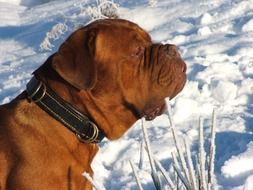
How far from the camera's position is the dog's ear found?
339cm

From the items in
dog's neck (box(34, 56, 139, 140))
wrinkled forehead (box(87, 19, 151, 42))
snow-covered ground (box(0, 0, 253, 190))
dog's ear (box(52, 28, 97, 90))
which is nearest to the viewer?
dog's ear (box(52, 28, 97, 90))

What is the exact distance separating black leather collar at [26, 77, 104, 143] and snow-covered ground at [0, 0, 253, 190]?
518mm

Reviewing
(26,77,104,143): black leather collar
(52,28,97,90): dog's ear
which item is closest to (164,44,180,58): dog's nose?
(52,28,97,90): dog's ear

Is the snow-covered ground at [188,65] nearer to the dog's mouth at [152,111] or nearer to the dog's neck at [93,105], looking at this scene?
the dog's mouth at [152,111]

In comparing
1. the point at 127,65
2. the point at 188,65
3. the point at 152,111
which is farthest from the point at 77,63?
the point at 188,65

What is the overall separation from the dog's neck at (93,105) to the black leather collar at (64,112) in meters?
0.03

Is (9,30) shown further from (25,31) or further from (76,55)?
(76,55)

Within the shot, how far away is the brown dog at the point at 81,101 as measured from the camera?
11.2 feet

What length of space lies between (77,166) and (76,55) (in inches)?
22.8

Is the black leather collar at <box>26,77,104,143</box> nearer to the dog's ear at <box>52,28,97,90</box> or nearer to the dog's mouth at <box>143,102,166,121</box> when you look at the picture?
the dog's ear at <box>52,28,97,90</box>

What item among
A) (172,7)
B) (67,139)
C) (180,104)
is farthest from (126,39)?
(172,7)

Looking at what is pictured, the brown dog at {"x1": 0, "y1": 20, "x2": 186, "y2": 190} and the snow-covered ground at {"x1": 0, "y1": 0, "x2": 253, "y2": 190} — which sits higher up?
the brown dog at {"x1": 0, "y1": 20, "x2": 186, "y2": 190}

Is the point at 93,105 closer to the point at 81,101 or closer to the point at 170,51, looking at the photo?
the point at 81,101

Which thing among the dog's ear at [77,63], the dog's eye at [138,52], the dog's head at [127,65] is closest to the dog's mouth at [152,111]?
the dog's head at [127,65]
